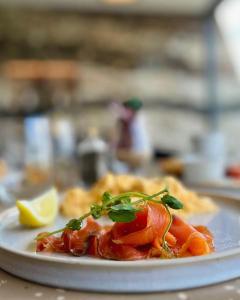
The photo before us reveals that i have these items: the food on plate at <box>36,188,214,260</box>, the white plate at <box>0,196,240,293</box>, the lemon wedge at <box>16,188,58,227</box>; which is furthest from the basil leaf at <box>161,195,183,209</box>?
the lemon wedge at <box>16,188,58,227</box>

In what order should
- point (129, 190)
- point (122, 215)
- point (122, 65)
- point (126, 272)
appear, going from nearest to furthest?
point (126, 272) < point (122, 215) < point (129, 190) < point (122, 65)

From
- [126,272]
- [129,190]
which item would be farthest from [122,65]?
[126,272]

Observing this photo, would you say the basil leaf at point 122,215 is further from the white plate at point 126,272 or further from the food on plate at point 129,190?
the food on plate at point 129,190

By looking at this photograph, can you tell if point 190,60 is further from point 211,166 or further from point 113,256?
point 113,256

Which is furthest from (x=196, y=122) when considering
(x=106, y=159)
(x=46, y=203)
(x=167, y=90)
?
(x=46, y=203)

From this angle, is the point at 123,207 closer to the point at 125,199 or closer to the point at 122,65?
the point at 125,199

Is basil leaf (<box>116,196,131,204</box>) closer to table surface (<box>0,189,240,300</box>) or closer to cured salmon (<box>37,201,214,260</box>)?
cured salmon (<box>37,201,214,260</box>)

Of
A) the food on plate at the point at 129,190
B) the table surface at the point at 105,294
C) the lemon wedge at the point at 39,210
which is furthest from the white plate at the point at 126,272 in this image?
the food on plate at the point at 129,190
